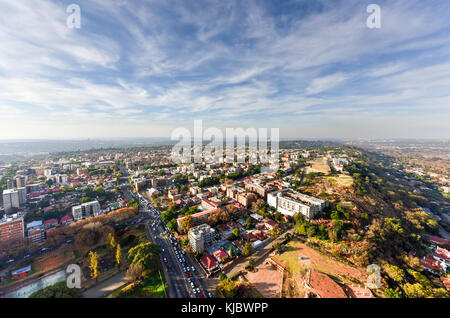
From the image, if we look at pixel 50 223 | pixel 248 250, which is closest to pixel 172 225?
pixel 248 250

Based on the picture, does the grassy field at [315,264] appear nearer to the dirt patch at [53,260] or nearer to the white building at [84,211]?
the dirt patch at [53,260]

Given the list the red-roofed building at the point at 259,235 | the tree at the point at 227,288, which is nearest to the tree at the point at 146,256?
the tree at the point at 227,288

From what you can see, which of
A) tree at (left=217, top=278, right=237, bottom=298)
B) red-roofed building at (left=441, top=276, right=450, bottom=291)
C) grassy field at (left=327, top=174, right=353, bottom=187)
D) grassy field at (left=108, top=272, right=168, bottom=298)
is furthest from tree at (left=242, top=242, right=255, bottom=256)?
grassy field at (left=327, top=174, right=353, bottom=187)

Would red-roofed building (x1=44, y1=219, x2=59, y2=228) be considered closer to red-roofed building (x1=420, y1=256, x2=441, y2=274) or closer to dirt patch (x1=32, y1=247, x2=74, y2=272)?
dirt patch (x1=32, y1=247, x2=74, y2=272)

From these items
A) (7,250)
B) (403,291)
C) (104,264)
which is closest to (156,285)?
(104,264)

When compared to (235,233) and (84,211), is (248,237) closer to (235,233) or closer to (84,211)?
(235,233)
